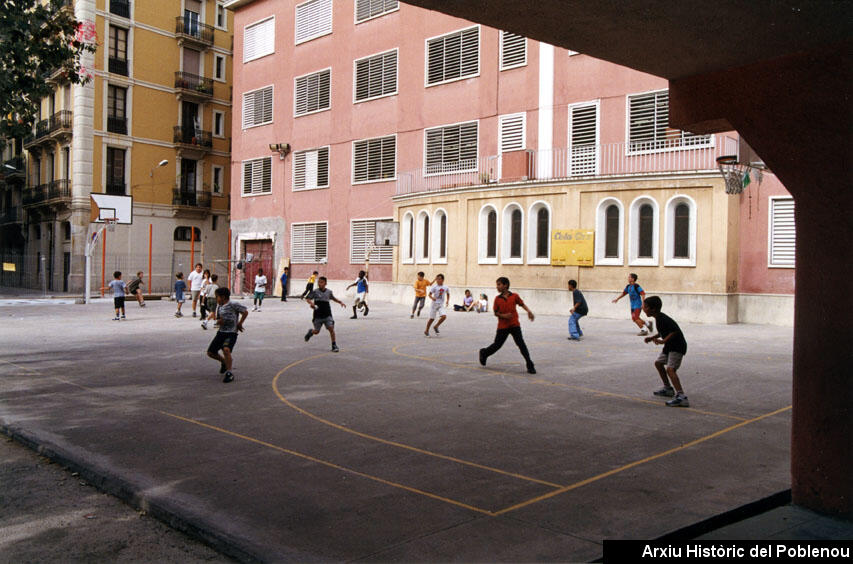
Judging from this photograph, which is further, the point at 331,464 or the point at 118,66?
the point at 118,66

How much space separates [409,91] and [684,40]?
1142 inches

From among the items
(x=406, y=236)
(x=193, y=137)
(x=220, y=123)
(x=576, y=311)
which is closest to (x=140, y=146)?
(x=193, y=137)

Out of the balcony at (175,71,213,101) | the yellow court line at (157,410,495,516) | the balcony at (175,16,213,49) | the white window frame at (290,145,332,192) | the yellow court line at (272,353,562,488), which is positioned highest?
the balcony at (175,16,213,49)

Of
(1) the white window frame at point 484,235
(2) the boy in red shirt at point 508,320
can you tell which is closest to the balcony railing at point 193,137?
(1) the white window frame at point 484,235

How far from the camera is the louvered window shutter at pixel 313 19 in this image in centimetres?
3800

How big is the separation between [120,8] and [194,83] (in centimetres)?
632

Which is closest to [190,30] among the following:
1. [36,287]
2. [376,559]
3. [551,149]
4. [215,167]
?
[215,167]

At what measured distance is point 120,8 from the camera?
4372 centimetres

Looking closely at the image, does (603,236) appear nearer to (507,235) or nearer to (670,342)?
(507,235)

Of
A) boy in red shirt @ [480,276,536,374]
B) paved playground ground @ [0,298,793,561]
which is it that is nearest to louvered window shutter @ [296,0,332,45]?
paved playground ground @ [0,298,793,561]

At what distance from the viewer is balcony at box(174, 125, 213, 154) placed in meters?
46.8

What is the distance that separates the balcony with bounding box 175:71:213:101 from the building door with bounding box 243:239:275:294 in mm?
11647

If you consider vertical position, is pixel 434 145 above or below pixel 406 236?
above

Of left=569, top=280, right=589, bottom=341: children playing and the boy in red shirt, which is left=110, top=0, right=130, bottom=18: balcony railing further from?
the boy in red shirt
